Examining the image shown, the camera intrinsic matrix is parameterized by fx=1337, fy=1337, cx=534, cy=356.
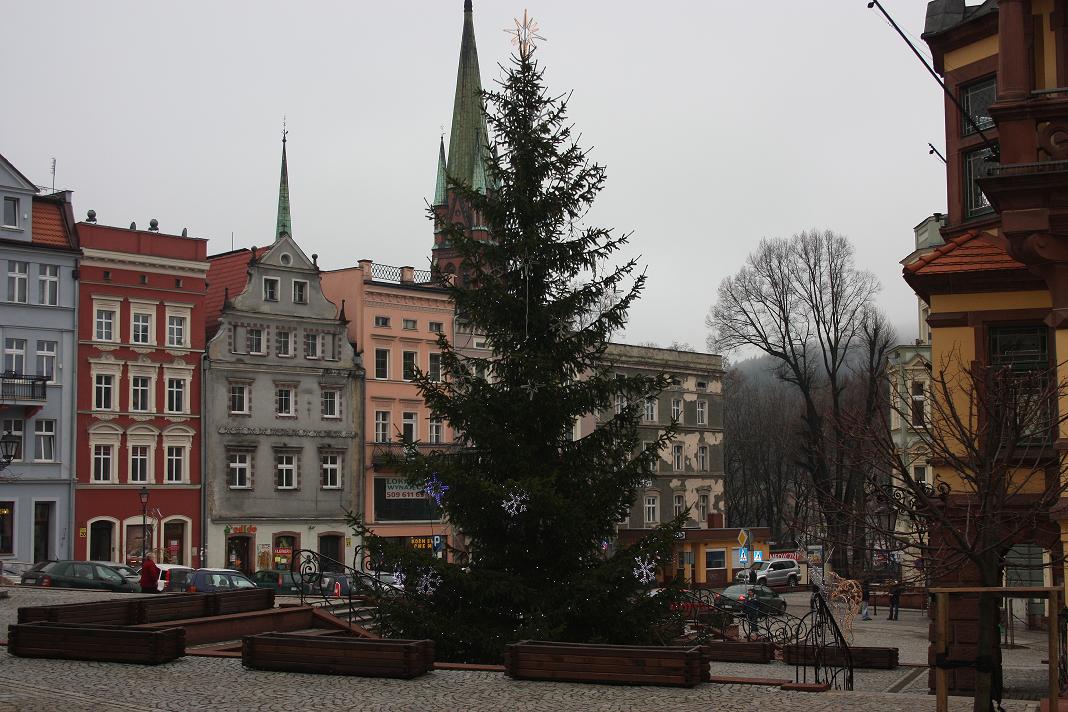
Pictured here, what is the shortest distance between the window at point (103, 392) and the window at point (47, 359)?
1.82m

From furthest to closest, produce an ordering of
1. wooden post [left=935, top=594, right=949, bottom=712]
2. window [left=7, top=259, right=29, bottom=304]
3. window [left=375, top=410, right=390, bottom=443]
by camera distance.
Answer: window [left=375, top=410, right=390, bottom=443], window [left=7, top=259, right=29, bottom=304], wooden post [left=935, top=594, right=949, bottom=712]

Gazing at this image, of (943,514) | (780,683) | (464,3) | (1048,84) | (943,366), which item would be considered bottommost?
(780,683)

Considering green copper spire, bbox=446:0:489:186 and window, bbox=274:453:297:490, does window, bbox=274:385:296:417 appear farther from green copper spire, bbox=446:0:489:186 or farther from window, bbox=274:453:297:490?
green copper spire, bbox=446:0:489:186

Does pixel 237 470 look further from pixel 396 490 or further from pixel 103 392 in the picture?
pixel 396 490

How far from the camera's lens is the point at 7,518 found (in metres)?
48.6

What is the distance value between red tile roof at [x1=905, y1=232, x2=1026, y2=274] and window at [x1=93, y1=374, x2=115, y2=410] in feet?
121

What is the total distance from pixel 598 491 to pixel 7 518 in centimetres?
3363

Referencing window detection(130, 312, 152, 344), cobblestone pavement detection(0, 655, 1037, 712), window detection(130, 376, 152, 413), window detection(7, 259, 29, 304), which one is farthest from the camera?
window detection(130, 312, 152, 344)

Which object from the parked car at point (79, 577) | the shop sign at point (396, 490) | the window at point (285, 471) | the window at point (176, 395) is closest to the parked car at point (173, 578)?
the parked car at point (79, 577)

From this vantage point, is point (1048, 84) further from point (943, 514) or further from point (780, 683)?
point (780, 683)

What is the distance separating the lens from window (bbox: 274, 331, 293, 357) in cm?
5753

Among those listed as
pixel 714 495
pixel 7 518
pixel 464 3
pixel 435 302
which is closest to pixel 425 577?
pixel 7 518

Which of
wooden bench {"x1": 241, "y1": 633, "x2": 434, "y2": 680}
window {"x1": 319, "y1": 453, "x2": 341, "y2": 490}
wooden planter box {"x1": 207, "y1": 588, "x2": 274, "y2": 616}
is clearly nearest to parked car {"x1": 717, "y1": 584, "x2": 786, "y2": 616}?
wooden planter box {"x1": 207, "y1": 588, "x2": 274, "y2": 616}

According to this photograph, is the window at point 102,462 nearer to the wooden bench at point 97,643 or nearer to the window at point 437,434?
the window at point 437,434
